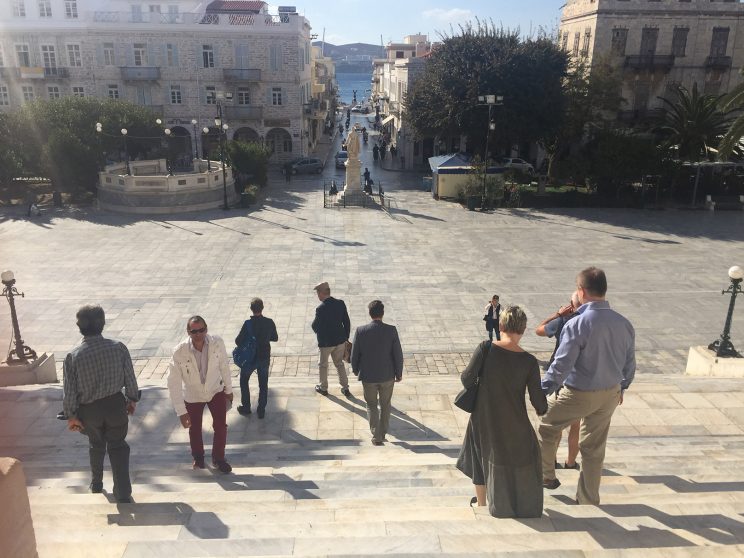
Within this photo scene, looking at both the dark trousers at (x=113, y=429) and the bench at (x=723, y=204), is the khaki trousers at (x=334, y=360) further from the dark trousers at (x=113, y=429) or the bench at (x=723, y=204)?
the bench at (x=723, y=204)

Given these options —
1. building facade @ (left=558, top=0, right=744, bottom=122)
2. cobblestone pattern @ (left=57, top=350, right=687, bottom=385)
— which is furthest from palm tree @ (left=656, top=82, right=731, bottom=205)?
cobblestone pattern @ (left=57, top=350, right=687, bottom=385)

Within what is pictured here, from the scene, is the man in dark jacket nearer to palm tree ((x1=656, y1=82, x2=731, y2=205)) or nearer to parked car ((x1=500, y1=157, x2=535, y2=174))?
palm tree ((x1=656, y1=82, x2=731, y2=205))

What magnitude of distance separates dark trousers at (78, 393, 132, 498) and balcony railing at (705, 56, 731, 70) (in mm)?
38038

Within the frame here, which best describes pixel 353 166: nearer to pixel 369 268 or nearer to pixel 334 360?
pixel 369 268

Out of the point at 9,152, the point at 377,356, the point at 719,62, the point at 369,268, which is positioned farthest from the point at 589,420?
the point at 719,62

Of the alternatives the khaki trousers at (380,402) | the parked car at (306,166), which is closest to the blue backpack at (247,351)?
the khaki trousers at (380,402)

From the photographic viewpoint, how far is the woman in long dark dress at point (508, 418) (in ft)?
14.2

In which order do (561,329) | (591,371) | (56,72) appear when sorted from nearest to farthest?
1. (591,371)
2. (561,329)
3. (56,72)

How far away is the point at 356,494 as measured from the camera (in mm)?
5688

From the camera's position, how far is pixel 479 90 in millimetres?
30562

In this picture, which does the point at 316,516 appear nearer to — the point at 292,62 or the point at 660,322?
the point at 660,322

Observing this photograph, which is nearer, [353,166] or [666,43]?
[353,166]

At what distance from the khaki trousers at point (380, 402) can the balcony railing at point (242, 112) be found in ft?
115

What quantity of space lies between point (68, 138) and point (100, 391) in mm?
25470
